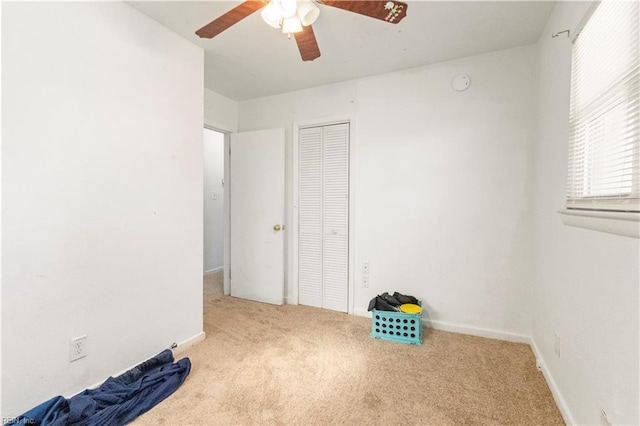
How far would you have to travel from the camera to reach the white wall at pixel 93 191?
131cm

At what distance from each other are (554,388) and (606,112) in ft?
4.95

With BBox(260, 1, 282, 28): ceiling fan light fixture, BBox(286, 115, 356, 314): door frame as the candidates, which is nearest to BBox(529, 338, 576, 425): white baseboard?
BBox(286, 115, 356, 314): door frame

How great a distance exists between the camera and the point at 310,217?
302cm

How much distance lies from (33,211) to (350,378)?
6.55ft

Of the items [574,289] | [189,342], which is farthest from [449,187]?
[189,342]

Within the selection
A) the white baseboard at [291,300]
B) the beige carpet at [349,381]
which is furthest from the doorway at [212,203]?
the beige carpet at [349,381]

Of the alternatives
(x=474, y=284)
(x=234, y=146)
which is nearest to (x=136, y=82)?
(x=234, y=146)

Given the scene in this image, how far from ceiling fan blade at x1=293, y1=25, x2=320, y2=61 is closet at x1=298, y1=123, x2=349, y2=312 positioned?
1.04 metres

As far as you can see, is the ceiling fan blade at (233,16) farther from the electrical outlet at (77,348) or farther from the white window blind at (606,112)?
the electrical outlet at (77,348)

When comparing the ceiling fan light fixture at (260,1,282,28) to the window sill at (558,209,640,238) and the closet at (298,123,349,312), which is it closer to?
the closet at (298,123,349,312)

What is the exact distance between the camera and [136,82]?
1.77 metres

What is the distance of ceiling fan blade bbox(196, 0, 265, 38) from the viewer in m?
1.39

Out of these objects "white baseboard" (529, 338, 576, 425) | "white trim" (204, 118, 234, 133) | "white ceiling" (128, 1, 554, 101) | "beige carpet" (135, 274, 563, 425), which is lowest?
"beige carpet" (135, 274, 563, 425)

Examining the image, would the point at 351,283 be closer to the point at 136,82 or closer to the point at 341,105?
the point at 341,105
